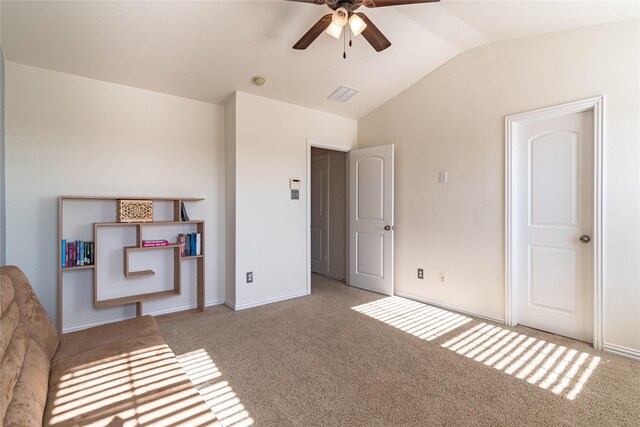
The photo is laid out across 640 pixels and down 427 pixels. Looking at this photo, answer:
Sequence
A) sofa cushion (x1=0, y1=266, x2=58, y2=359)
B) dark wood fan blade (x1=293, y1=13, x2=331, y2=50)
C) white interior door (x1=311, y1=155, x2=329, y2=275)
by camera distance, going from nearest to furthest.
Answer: sofa cushion (x1=0, y1=266, x2=58, y2=359) → dark wood fan blade (x1=293, y1=13, x2=331, y2=50) → white interior door (x1=311, y1=155, x2=329, y2=275)

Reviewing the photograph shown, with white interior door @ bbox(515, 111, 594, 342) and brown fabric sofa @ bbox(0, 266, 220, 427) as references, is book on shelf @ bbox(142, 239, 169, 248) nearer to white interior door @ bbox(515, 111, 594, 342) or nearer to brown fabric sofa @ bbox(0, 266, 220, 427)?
brown fabric sofa @ bbox(0, 266, 220, 427)

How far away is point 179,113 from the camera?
338 cm

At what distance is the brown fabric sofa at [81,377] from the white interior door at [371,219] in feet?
9.24

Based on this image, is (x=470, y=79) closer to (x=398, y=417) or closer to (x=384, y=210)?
(x=384, y=210)

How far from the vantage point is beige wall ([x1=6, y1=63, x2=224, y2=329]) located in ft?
8.57

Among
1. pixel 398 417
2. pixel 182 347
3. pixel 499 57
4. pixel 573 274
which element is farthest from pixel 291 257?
pixel 499 57

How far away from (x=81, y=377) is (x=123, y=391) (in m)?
0.28

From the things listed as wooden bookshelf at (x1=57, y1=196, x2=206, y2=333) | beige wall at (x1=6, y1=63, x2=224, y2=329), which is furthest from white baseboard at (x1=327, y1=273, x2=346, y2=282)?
wooden bookshelf at (x1=57, y1=196, x2=206, y2=333)

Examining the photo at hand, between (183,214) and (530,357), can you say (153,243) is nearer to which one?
(183,214)

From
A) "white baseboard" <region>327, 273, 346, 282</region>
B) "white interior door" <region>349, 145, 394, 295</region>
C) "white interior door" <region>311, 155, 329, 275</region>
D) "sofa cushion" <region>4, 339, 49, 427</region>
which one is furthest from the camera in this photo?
"white interior door" <region>311, 155, 329, 275</region>

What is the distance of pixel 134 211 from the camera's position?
2.94 metres

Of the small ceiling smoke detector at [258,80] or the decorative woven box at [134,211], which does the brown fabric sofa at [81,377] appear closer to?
the decorative woven box at [134,211]

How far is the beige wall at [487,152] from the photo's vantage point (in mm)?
2350

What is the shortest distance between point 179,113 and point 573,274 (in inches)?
164
